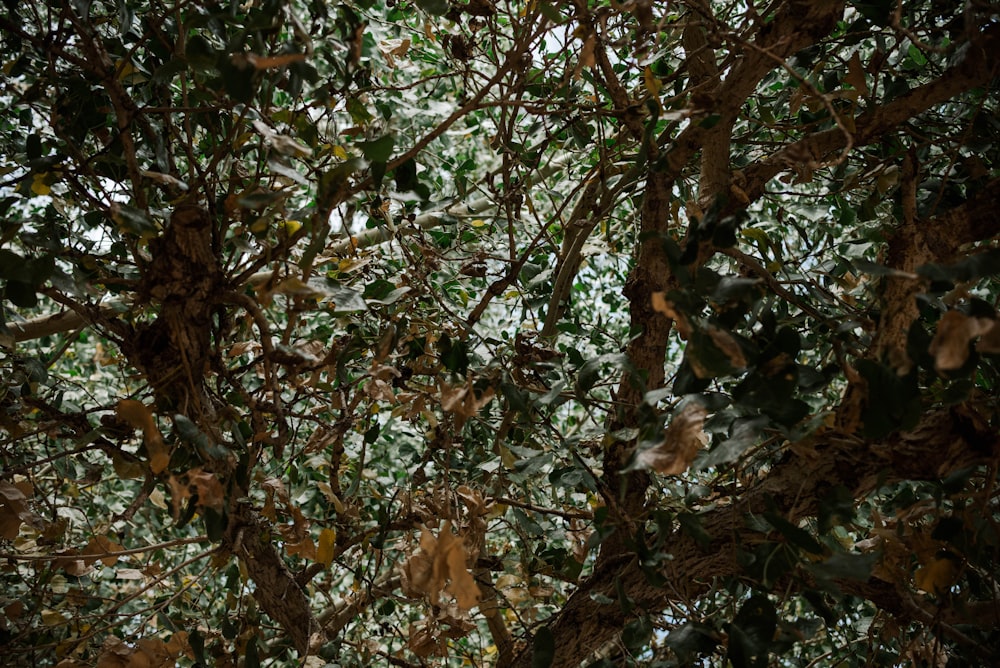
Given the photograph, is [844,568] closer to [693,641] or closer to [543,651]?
[693,641]

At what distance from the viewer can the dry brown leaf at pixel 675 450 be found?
828 mm

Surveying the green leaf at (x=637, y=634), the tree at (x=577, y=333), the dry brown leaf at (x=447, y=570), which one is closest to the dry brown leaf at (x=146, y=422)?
the tree at (x=577, y=333)

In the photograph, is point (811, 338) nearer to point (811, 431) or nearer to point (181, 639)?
point (811, 431)

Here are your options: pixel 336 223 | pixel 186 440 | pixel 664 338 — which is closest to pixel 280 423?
pixel 186 440

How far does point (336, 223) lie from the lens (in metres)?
2.46

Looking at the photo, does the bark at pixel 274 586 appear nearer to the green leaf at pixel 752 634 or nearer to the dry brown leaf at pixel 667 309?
the green leaf at pixel 752 634

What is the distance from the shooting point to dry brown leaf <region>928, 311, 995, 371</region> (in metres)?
0.69

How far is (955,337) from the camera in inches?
Answer: 27.7

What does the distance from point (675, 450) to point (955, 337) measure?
0.28 meters

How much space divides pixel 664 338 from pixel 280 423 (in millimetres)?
685

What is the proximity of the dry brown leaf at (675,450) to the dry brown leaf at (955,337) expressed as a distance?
23 centimetres

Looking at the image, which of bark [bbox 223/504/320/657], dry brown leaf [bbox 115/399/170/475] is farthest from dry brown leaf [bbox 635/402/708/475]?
bark [bbox 223/504/320/657]

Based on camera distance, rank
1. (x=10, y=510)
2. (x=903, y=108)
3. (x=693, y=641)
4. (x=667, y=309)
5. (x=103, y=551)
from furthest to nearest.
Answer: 1. (x=103, y=551)
2. (x=903, y=108)
3. (x=10, y=510)
4. (x=693, y=641)
5. (x=667, y=309)

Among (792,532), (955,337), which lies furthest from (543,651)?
(955,337)
